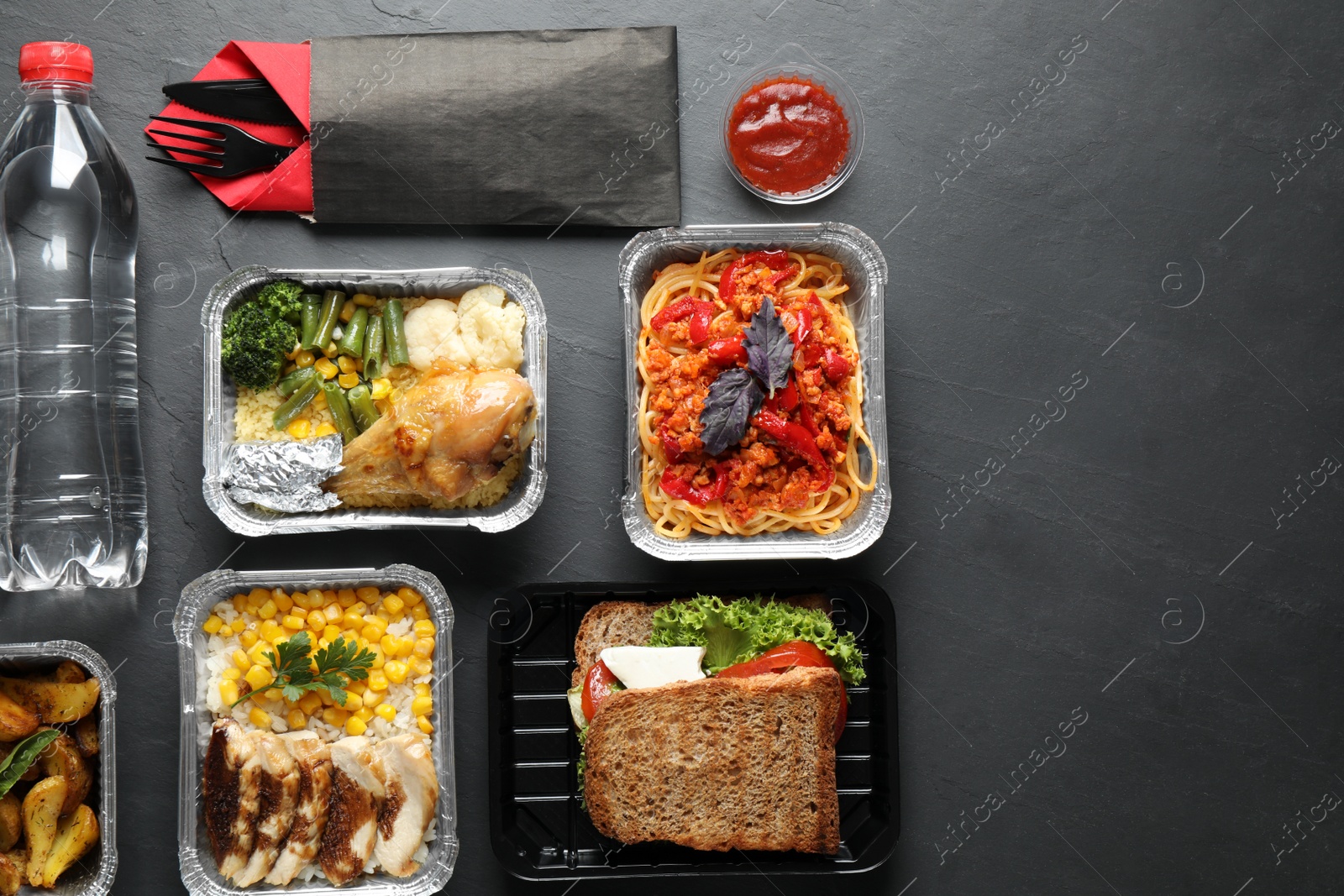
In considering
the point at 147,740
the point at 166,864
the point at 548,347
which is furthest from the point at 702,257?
the point at 166,864

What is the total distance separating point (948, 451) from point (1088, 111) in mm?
1742

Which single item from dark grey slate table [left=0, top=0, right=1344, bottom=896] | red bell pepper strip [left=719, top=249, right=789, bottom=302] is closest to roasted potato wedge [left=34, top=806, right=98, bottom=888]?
dark grey slate table [left=0, top=0, right=1344, bottom=896]

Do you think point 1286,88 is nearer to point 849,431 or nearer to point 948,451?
point 948,451

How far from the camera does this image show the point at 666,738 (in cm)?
356

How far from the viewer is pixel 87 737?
3.55m

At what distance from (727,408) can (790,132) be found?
1.36 meters

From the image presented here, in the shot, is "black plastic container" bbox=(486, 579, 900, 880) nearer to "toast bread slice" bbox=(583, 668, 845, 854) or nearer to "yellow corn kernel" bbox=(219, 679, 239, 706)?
"toast bread slice" bbox=(583, 668, 845, 854)

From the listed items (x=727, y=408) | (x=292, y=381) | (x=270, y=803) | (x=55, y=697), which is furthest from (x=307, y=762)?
(x=727, y=408)

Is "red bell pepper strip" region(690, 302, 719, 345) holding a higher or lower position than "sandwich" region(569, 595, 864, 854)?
higher

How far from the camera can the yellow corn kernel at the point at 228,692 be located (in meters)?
3.52

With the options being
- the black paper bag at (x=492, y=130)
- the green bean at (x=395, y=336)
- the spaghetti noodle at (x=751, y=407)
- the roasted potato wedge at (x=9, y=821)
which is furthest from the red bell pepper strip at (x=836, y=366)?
the roasted potato wedge at (x=9, y=821)

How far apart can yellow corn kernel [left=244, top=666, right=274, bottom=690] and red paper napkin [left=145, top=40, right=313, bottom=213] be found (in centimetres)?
198

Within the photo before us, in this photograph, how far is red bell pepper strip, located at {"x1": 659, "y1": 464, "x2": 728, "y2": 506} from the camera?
358 centimetres

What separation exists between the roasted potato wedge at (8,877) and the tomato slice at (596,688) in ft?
7.38
